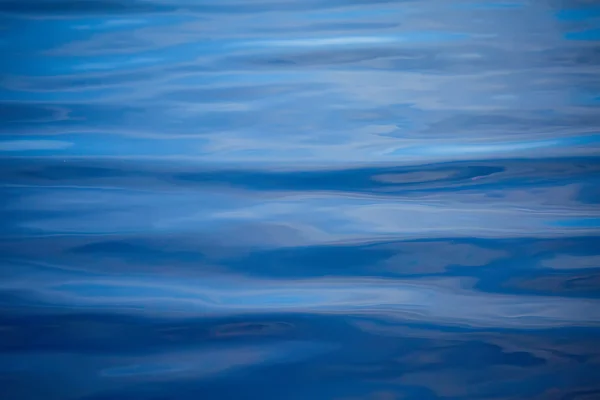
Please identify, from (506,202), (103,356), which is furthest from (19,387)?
(506,202)

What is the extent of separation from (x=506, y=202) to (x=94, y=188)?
53cm

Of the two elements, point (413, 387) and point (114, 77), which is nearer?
point (413, 387)

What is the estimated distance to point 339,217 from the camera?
24.9 inches

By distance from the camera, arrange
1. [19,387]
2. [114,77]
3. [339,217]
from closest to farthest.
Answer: [19,387], [339,217], [114,77]

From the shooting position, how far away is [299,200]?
65cm

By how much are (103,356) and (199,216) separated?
194mm

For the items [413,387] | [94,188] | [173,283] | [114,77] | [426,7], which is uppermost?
[426,7]

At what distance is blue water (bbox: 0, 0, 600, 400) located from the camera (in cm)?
52

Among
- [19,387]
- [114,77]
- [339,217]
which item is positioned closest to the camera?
[19,387]

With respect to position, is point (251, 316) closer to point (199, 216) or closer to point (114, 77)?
point (199, 216)

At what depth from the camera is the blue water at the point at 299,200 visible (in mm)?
523

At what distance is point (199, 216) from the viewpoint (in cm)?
63

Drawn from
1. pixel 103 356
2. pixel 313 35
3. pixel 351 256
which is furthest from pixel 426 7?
pixel 103 356

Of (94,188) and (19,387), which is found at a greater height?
(94,188)
